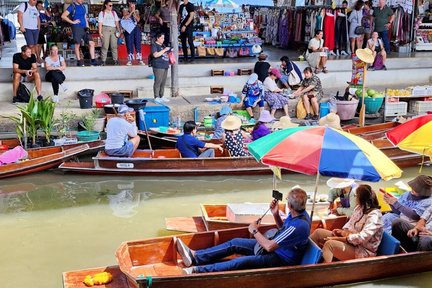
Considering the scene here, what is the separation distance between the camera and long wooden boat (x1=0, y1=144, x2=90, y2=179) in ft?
33.7

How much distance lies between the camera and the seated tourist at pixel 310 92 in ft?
43.8

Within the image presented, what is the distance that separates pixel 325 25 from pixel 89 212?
35.5 ft

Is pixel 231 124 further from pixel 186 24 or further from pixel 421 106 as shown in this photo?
pixel 186 24

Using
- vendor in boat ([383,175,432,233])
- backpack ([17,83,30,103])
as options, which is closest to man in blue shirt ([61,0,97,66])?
backpack ([17,83,30,103])

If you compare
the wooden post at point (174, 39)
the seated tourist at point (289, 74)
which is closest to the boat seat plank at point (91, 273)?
the wooden post at point (174, 39)

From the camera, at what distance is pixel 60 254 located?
24.6 feet

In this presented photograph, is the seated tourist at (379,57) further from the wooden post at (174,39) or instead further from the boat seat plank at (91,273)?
the boat seat plank at (91,273)

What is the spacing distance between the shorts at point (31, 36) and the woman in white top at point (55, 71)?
39.5 inches

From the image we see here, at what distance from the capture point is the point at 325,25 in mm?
17328

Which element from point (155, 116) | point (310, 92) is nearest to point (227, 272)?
point (155, 116)

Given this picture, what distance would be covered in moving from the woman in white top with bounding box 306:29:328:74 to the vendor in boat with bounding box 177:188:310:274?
392 inches

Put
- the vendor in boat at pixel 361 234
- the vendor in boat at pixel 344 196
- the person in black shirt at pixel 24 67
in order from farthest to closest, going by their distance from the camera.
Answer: the person in black shirt at pixel 24 67
the vendor in boat at pixel 344 196
the vendor in boat at pixel 361 234

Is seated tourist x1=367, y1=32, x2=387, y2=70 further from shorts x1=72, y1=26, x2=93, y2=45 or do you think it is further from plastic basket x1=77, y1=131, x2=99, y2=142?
plastic basket x1=77, y1=131, x2=99, y2=142

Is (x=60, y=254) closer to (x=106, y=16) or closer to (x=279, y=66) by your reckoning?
(x=106, y=16)
